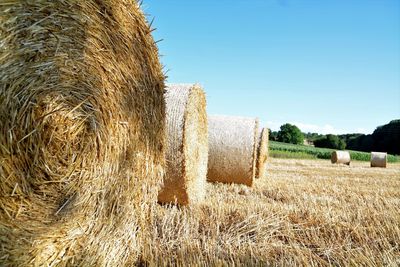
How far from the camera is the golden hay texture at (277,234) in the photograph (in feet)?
10.3

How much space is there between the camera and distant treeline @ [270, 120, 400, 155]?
158ft

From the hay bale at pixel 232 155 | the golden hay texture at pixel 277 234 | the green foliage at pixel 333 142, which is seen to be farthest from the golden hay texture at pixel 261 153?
the green foliage at pixel 333 142

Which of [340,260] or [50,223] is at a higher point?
[50,223]

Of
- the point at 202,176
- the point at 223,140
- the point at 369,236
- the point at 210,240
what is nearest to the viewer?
the point at 210,240

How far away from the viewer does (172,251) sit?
10.9 ft

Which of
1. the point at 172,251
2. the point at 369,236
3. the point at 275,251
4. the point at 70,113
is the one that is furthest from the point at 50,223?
the point at 369,236

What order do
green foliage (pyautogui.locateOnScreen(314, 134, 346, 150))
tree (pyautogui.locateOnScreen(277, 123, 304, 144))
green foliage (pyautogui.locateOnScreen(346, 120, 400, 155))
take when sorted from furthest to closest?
tree (pyautogui.locateOnScreen(277, 123, 304, 144)), green foliage (pyautogui.locateOnScreen(314, 134, 346, 150)), green foliage (pyautogui.locateOnScreen(346, 120, 400, 155))

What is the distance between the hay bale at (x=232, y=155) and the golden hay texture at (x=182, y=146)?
197cm

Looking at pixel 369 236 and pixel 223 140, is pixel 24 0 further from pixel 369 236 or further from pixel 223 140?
pixel 223 140

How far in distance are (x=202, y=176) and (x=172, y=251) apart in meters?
2.53

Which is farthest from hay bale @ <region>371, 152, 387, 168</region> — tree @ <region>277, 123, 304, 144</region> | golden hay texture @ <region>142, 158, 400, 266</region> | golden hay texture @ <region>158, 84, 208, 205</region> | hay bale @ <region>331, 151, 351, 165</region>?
tree @ <region>277, 123, 304, 144</region>

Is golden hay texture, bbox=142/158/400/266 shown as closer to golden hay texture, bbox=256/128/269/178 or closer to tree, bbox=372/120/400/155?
golden hay texture, bbox=256/128/269/178

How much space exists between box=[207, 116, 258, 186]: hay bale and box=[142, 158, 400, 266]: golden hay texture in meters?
1.65

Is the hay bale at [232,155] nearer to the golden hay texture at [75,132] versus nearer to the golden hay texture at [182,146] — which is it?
the golden hay texture at [182,146]
